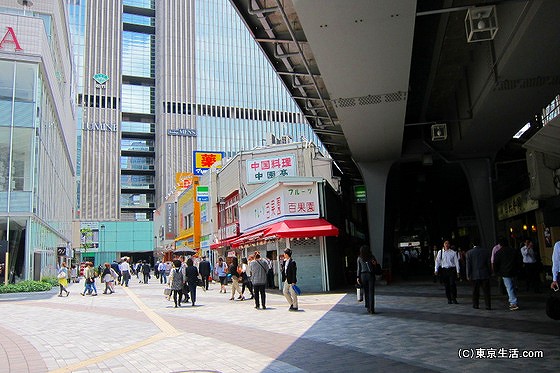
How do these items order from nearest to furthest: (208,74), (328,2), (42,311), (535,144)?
(328,2)
(535,144)
(42,311)
(208,74)

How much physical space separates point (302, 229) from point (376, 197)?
209 inches

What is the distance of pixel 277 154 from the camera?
24.6 m

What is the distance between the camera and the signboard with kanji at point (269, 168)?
24.1 metres

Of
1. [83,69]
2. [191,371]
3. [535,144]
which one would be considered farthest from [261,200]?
[83,69]

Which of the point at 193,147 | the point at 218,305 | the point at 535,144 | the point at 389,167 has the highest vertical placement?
the point at 193,147

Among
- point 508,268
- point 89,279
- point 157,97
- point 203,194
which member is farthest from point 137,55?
point 508,268

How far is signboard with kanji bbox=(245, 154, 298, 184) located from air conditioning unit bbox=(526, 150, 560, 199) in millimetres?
12099

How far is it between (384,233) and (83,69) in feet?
242

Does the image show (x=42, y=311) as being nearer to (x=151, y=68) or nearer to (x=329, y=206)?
(x=329, y=206)

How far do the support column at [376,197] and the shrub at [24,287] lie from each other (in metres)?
15.6

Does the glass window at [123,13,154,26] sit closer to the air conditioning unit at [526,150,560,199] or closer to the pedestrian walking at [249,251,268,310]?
the pedestrian walking at [249,251,268,310]

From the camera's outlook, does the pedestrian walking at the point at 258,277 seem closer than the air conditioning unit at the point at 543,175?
Yes

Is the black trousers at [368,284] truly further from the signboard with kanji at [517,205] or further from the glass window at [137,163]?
the glass window at [137,163]

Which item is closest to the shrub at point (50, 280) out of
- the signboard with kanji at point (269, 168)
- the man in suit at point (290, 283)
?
the signboard with kanji at point (269, 168)
